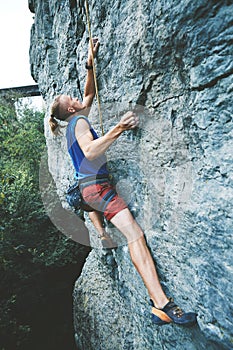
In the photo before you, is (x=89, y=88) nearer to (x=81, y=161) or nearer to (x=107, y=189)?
(x=81, y=161)

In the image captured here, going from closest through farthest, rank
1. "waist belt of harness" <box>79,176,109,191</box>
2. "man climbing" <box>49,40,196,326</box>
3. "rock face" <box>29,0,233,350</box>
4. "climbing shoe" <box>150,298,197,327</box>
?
"rock face" <box>29,0,233,350</box> < "climbing shoe" <box>150,298,197,327</box> < "man climbing" <box>49,40,196,326</box> < "waist belt of harness" <box>79,176,109,191</box>

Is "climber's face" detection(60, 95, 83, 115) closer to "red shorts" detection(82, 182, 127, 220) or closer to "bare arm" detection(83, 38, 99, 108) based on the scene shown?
"bare arm" detection(83, 38, 99, 108)

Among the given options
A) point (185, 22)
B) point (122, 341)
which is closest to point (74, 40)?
point (185, 22)

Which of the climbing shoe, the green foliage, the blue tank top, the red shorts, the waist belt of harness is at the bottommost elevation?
the green foliage

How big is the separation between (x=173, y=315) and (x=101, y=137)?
159cm

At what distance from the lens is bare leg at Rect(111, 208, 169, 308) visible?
2386 millimetres

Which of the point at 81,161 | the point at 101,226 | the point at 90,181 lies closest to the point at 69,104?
the point at 81,161

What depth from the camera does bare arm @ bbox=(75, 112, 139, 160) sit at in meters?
2.32

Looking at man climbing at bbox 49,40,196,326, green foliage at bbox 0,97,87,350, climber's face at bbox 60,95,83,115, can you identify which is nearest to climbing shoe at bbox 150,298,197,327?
man climbing at bbox 49,40,196,326

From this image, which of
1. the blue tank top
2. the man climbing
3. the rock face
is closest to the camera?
the rock face

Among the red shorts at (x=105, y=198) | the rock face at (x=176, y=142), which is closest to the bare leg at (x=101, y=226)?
the rock face at (x=176, y=142)

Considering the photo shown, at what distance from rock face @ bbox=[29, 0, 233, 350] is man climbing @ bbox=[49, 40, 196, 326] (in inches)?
3.9

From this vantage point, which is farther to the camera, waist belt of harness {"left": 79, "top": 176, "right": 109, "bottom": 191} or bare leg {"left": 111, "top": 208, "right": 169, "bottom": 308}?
waist belt of harness {"left": 79, "top": 176, "right": 109, "bottom": 191}

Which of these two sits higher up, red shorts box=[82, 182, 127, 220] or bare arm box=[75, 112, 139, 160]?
bare arm box=[75, 112, 139, 160]
